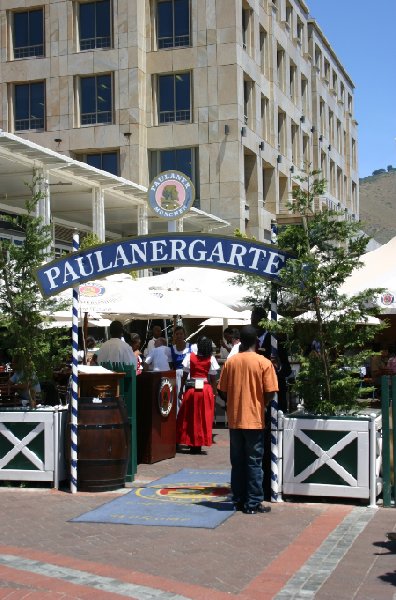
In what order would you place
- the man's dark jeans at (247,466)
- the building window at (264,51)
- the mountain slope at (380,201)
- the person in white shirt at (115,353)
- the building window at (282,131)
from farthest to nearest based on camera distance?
the mountain slope at (380,201) < the building window at (282,131) < the building window at (264,51) < the person in white shirt at (115,353) < the man's dark jeans at (247,466)

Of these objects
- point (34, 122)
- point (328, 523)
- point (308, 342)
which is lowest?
point (328, 523)

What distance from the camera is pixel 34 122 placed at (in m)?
40.6

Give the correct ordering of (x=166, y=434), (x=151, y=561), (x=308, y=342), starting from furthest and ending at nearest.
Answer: (x=166, y=434)
(x=308, y=342)
(x=151, y=561)

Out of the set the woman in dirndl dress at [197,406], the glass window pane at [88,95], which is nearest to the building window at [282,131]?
the glass window pane at [88,95]

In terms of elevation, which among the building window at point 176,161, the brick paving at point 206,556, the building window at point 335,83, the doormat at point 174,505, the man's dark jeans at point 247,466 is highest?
the building window at point 335,83

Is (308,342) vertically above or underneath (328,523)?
above

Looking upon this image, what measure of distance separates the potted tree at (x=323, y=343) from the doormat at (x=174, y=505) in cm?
90

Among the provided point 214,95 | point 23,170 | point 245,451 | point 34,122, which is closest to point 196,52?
point 214,95

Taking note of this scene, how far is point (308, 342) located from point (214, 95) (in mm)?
31158

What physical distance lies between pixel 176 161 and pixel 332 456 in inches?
1268

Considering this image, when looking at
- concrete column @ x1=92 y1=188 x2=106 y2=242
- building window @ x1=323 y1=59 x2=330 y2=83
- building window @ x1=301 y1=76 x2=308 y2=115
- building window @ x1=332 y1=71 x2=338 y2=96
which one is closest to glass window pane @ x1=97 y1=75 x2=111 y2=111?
concrete column @ x1=92 y1=188 x2=106 y2=242

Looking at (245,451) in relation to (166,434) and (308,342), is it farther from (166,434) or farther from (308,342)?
(166,434)

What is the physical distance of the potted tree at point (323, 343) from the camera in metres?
8.97

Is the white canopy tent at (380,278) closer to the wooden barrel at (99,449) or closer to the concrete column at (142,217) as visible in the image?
the wooden barrel at (99,449)
